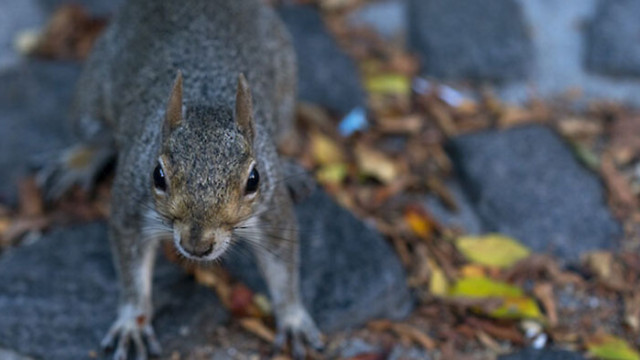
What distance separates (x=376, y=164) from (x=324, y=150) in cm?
28

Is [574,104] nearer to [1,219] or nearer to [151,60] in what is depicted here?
[151,60]

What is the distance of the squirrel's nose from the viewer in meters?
2.51

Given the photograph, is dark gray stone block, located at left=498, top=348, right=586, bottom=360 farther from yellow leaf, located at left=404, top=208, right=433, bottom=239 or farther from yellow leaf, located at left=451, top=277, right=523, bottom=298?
yellow leaf, located at left=404, top=208, right=433, bottom=239

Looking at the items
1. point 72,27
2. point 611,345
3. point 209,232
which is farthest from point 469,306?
point 72,27

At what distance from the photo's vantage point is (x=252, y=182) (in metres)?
2.68

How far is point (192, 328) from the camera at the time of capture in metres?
3.27

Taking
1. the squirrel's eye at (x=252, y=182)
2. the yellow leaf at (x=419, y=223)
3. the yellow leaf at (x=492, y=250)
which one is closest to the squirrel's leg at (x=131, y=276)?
the squirrel's eye at (x=252, y=182)

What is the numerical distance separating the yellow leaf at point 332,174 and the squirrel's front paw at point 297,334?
93cm

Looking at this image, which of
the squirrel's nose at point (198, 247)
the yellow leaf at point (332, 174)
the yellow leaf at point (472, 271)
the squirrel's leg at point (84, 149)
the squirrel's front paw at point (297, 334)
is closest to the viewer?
the squirrel's nose at point (198, 247)

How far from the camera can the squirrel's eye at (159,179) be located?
264 centimetres

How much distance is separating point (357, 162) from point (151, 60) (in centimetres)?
125

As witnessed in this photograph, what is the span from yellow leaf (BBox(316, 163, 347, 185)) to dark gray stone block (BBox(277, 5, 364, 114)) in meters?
0.38

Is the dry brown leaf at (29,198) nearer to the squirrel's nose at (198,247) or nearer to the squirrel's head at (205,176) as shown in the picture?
the squirrel's head at (205,176)

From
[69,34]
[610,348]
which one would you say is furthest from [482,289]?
[69,34]
